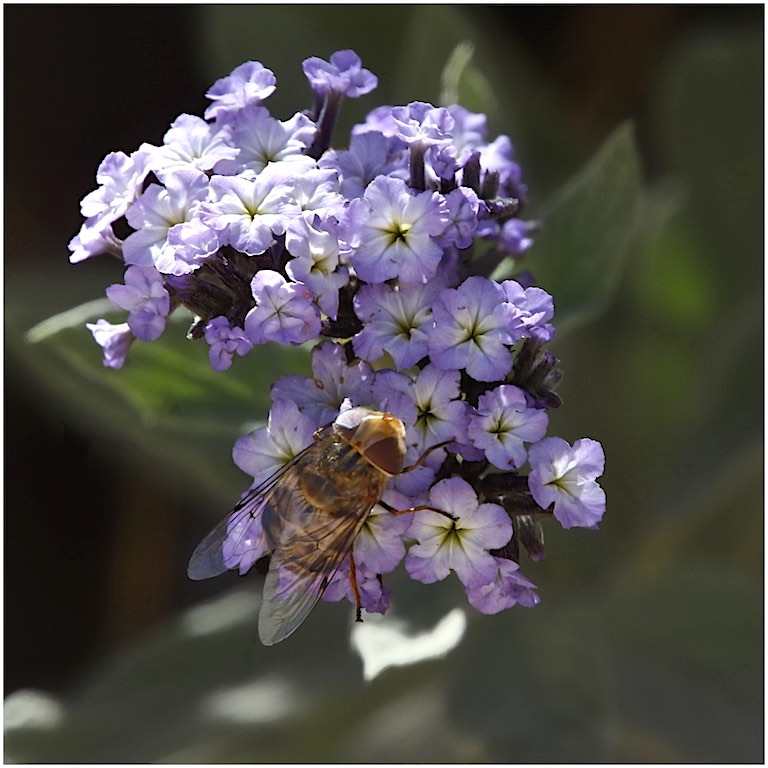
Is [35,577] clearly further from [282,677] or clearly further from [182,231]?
[182,231]

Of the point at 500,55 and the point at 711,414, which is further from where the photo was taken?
the point at 500,55

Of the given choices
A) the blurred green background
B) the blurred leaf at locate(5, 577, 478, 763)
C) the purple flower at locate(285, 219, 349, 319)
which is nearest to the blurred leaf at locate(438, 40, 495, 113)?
the blurred green background

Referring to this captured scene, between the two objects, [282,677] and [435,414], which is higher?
[435,414]

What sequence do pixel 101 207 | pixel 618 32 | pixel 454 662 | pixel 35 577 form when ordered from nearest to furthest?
pixel 101 207, pixel 454 662, pixel 35 577, pixel 618 32

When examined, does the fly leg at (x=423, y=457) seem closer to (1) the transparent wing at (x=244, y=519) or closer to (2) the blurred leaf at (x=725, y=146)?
(1) the transparent wing at (x=244, y=519)

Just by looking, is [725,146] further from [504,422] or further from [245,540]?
[245,540]

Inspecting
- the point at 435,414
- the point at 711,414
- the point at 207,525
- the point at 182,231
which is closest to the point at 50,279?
the point at 207,525

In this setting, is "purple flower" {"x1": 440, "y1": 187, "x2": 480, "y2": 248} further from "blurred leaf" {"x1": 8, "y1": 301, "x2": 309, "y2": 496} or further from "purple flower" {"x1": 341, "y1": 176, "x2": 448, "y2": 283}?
"blurred leaf" {"x1": 8, "y1": 301, "x2": 309, "y2": 496}

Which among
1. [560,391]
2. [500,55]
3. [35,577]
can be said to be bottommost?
[35,577]
